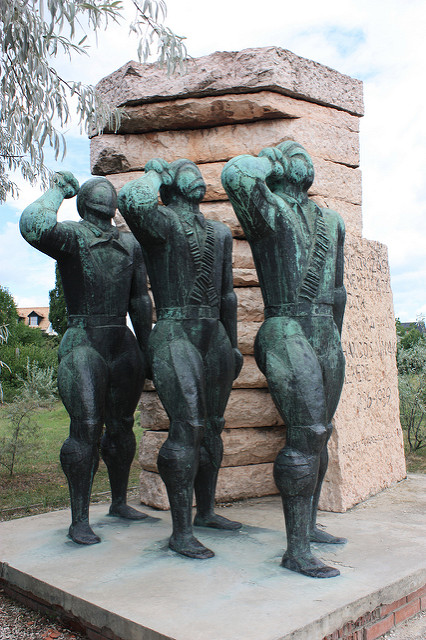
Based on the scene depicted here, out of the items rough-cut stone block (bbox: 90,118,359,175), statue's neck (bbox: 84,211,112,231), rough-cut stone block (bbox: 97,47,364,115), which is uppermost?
rough-cut stone block (bbox: 97,47,364,115)

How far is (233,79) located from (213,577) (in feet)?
12.7

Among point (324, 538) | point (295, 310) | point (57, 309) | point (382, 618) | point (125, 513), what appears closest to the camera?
point (382, 618)

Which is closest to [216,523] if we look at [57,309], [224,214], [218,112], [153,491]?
[153,491]

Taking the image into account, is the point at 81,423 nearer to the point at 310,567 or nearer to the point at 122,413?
the point at 122,413

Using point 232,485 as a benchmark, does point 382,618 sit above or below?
below

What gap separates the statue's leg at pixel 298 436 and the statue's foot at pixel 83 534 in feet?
Answer: 4.23

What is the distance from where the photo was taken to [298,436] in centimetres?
340

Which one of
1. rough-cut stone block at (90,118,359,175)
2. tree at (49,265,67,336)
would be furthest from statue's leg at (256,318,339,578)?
tree at (49,265,67,336)

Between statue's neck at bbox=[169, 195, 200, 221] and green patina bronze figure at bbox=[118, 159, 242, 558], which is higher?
statue's neck at bbox=[169, 195, 200, 221]

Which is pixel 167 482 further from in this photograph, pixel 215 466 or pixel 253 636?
pixel 253 636

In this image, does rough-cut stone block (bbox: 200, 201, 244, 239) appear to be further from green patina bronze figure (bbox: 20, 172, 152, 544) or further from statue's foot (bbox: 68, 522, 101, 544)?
statue's foot (bbox: 68, 522, 101, 544)

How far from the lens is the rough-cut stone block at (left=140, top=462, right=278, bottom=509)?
5258mm

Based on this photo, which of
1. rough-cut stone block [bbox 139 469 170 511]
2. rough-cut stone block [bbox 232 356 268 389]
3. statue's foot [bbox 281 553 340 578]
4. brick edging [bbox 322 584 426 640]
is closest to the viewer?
brick edging [bbox 322 584 426 640]

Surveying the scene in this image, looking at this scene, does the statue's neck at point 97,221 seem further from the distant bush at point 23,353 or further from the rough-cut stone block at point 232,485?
the distant bush at point 23,353
